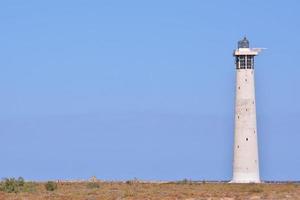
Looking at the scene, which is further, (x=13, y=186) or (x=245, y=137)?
(x=245, y=137)

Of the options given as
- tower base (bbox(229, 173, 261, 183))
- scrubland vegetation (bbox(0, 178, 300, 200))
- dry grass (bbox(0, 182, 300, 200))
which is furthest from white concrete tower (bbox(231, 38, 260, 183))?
dry grass (bbox(0, 182, 300, 200))

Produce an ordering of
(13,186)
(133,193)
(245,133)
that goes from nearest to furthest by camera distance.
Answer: (133,193)
(13,186)
(245,133)

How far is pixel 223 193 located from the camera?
57.5 m

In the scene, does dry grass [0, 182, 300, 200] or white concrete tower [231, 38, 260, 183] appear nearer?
dry grass [0, 182, 300, 200]

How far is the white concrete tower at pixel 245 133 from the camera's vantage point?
78500mm

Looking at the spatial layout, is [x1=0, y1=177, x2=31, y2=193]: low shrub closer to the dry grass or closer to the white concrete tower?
the dry grass

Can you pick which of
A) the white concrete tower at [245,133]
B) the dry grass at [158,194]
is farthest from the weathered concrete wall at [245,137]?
the dry grass at [158,194]

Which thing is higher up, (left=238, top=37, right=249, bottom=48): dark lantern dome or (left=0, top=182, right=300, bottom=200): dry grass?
(left=238, top=37, right=249, bottom=48): dark lantern dome

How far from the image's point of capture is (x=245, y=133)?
258ft

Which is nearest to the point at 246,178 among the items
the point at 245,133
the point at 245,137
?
the point at 245,137

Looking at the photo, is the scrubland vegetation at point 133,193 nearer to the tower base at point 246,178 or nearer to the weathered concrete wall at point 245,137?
the tower base at point 246,178

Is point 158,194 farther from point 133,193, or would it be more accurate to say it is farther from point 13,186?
point 13,186

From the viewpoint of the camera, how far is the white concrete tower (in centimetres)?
7850

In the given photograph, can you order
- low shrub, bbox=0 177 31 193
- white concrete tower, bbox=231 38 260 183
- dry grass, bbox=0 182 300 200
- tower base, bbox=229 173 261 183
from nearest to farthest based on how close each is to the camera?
1. dry grass, bbox=0 182 300 200
2. low shrub, bbox=0 177 31 193
3. tower base, bbox=229 173 261 183
4. white concrete tower, bbox=231 38 260 183
